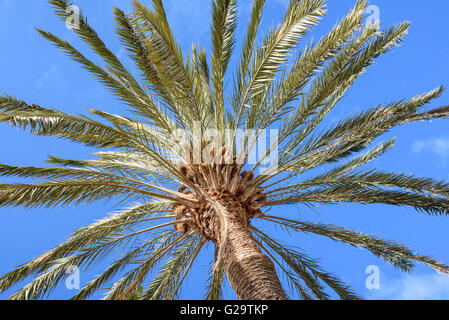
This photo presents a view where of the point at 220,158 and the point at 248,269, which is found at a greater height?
the point at 220,158

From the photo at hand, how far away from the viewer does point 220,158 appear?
6.84m

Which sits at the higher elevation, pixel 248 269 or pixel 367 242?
pixel 367 242

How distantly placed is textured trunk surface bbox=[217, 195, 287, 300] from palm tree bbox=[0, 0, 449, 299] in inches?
0.7

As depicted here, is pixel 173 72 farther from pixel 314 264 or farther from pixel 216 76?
pixel 314 264

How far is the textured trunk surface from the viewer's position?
4723 mm

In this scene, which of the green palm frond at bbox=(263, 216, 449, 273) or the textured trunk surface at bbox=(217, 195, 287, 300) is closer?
the textured trunk surface at bbox=(217, 195, 287, 300)

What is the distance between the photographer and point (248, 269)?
16.6 feet

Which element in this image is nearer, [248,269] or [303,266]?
[248,269]

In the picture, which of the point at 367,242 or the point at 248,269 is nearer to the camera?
the point at 248,269

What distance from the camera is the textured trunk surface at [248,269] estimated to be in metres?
4.72

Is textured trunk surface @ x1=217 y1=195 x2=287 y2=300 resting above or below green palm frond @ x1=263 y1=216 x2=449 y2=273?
below

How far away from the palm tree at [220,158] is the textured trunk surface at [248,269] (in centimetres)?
2

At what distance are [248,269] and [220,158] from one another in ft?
7.67
